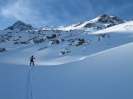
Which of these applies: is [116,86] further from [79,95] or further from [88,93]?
[79,95]

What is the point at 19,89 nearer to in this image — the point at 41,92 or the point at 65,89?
the point at 41,92

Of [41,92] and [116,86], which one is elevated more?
[116,86]

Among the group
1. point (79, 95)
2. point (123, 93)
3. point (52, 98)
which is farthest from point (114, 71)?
point (52, 98)

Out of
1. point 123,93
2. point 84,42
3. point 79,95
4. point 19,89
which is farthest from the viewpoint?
point 84,42

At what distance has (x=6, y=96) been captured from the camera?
653 centimetres

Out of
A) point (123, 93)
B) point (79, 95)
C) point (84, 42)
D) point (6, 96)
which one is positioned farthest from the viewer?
point (84, 42)

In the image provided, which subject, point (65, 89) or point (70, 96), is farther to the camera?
point (65, 89)

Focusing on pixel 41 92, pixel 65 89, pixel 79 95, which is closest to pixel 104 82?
pixel 79 95

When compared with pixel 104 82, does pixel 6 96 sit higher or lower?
lower

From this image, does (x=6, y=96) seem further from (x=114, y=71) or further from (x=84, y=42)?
(x=84, y=42)

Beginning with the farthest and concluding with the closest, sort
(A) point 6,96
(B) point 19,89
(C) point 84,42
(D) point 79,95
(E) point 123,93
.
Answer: (C) point 84,42 < (B) point 19,89 < (A) point 6,96 < (D) point 79,95 < (E) point 123,93

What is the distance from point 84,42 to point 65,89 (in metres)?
22.1

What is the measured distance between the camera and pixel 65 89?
6703 mm

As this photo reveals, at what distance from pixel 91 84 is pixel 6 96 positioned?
458 cm
